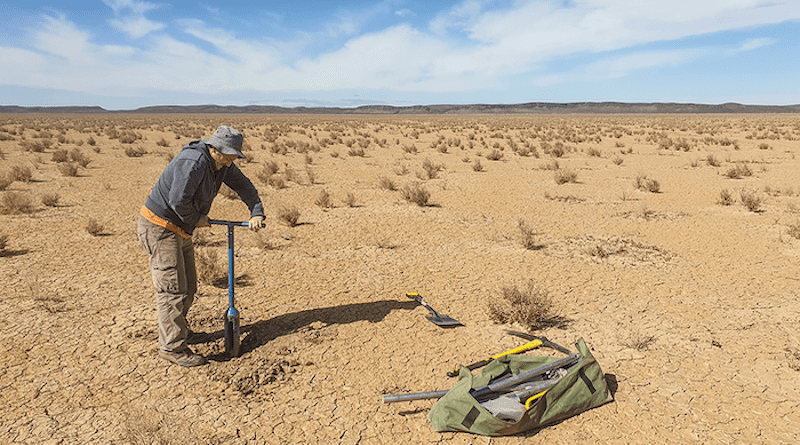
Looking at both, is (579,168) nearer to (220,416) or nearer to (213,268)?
(213,268)

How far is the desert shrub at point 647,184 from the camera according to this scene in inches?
449

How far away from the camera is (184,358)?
153 inches

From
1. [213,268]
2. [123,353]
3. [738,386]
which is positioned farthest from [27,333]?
[738,386]

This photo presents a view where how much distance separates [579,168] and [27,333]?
15.4 m

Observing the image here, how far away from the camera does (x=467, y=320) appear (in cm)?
493

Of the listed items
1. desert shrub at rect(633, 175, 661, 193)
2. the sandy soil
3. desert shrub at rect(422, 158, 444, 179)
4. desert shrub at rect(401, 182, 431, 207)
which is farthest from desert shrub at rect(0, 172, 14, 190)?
desert shrub at rect(633, 175, 661, 193)

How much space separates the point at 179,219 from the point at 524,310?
343 cm

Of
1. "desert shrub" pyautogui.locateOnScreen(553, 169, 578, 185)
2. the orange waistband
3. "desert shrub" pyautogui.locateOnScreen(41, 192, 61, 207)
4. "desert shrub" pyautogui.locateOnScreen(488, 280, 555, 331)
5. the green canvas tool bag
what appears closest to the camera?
the green canvas tool bag

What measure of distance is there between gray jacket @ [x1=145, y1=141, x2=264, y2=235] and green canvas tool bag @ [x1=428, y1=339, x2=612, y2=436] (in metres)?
2.44

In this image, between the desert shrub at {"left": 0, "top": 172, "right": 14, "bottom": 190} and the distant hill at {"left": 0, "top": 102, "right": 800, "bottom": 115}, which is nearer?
the desert shrub at {"left": 0, "top": 172, "right": 14, "bottom": 190}

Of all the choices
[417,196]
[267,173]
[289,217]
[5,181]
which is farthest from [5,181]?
[417,196]

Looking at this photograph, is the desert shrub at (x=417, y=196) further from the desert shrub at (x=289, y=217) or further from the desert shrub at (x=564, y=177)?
the desert shrub at (x=564, y=177)

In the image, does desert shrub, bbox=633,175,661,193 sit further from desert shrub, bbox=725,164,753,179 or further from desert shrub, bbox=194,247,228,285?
desert shrub, bbox=194,247,228,285

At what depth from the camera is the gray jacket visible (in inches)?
136
